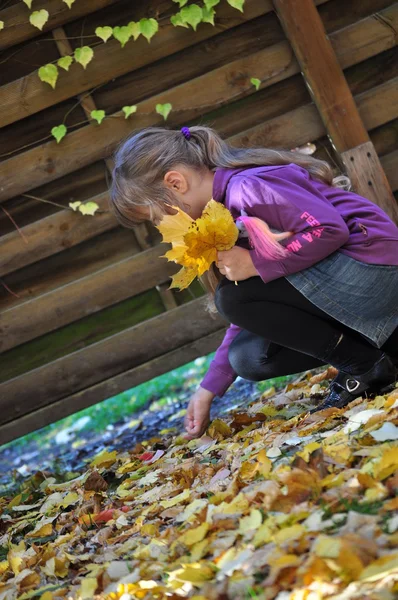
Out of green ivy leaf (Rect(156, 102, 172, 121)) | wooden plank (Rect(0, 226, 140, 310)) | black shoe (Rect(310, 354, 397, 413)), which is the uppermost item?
green ivy leaf (Rect(156, 102, 172, 121))

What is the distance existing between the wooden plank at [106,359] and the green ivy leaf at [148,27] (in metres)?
1.25

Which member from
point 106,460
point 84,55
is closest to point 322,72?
point 84,55

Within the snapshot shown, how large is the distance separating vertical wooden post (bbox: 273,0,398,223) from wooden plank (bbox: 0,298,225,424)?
0.96 m

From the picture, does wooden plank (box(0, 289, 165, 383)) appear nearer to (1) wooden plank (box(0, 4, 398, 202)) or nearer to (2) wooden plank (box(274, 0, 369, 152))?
(1) wooden plank (box(0, 4, 398, 202))

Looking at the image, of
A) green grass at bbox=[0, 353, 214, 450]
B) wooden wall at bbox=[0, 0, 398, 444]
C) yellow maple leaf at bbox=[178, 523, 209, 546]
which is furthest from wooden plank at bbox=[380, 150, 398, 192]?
yellow maple leaf at bbox=[178, 523, 209, 546]

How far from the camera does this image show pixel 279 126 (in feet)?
11.9

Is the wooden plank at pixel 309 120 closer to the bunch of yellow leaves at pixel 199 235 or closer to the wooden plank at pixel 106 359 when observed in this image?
the wooden plank at pixel 106 359

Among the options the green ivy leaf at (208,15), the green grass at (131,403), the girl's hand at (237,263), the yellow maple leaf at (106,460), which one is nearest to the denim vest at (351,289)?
the girl's hand at (237,263)

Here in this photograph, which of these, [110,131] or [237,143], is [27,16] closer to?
[110,131]

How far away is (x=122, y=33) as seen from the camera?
11.2 feet

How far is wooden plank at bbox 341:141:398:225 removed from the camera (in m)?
3.56

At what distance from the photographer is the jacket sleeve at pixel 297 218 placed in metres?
2.18

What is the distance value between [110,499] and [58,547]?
0.37 meters

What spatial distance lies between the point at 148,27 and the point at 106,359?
155 centimetres
